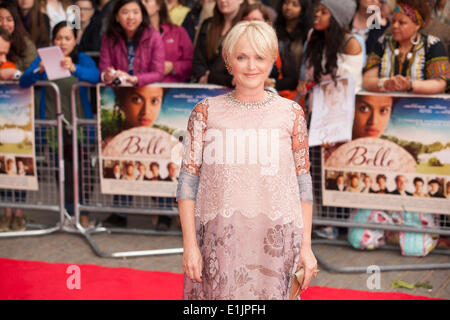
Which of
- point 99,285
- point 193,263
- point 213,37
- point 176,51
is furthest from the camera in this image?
point 176,51

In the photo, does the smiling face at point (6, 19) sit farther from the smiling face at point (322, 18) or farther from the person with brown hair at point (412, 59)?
the person with brown hair at point (412, 59)

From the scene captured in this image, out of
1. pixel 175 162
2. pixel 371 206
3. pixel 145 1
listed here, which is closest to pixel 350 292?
pixel 371 206

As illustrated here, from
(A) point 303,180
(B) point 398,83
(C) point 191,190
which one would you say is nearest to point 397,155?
(B) point 398,83

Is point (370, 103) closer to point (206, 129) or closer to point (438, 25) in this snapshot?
point (438, 25)

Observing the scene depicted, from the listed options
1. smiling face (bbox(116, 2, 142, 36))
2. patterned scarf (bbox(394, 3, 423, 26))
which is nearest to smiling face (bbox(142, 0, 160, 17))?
smiling face (bbox(116, 2, 142, 36))

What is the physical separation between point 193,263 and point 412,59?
3.37 m

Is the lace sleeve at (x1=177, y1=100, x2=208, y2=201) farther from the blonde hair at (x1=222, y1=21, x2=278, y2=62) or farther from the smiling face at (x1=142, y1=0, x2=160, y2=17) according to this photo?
the smiling face at (x1=142, y1=0, x2=160, y2=17)

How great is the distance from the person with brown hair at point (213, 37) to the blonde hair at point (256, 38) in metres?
3.18

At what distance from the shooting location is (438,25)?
18.8 ft

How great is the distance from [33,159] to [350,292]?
3209 millimetres

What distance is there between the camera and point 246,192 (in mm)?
2715

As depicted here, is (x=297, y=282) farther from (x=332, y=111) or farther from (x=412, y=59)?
(x=412, y=59)

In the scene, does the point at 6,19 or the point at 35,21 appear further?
the point at 35,21

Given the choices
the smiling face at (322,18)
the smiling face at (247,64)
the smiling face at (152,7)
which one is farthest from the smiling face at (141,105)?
the smiling face at (247,64)
